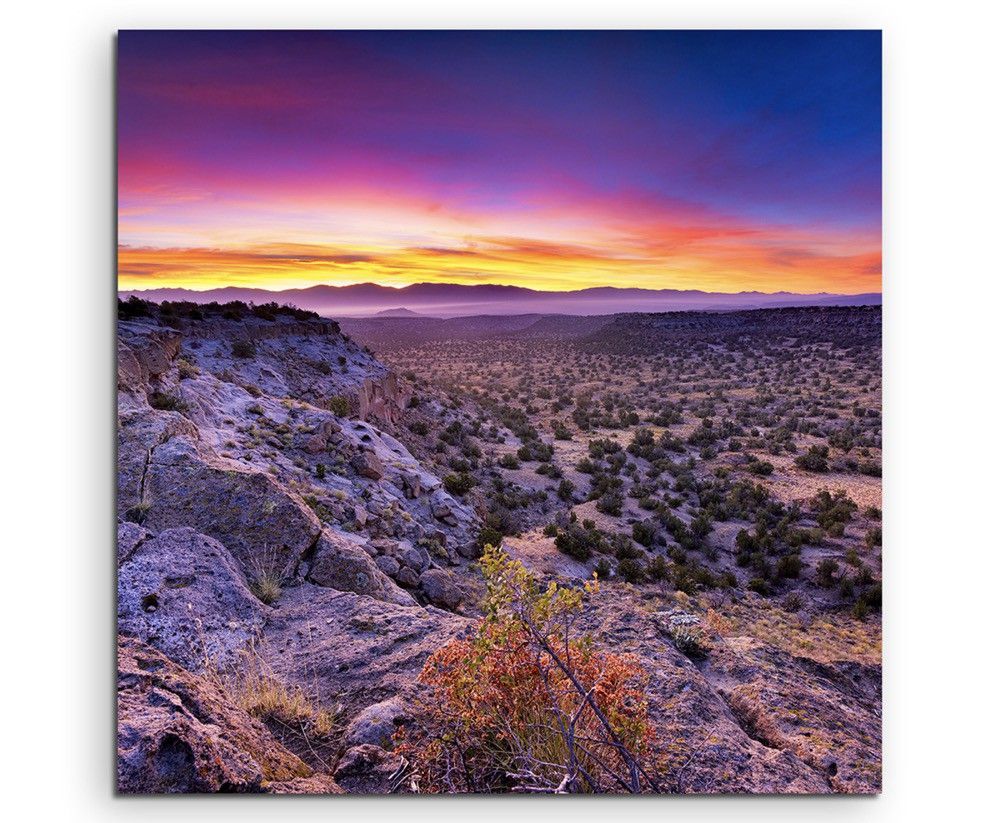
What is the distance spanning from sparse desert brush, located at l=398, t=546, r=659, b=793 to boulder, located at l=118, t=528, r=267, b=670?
155 centimetres

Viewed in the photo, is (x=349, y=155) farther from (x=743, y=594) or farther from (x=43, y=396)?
(x=743, y=594)

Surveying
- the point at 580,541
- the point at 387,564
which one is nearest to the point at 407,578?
the point at 387,564

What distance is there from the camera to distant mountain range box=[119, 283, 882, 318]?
6.24 m

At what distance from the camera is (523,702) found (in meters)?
3.62

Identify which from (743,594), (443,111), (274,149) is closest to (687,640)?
(743,594)

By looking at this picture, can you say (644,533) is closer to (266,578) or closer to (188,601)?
(266,578)

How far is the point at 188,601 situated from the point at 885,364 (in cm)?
572

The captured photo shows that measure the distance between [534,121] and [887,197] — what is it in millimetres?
3027

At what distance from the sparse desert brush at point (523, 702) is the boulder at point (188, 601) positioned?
5.09 feet

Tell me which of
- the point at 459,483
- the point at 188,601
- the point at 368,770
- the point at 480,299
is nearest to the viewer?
the point at 368,770

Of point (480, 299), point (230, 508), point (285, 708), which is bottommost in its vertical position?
point (285, 708)

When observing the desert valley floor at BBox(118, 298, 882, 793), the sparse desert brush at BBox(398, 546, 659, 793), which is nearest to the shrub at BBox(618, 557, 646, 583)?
the desert valley floor at BBox(118, 298, 882, 793)

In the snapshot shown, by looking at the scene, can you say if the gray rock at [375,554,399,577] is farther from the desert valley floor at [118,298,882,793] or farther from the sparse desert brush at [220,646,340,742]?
the sparse desert brush at [220,646,340,742]

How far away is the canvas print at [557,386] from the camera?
12.7 feet
